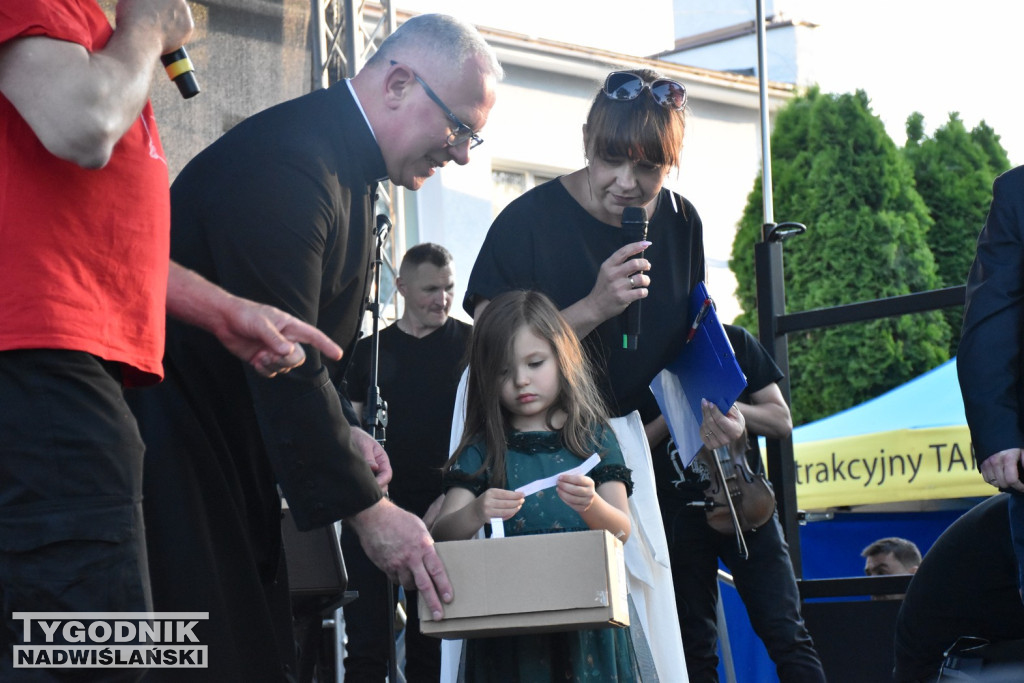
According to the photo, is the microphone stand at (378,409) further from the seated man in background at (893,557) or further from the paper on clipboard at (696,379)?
the seated man in background at (893,557)

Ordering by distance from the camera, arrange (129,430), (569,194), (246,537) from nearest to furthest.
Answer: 1. (129,430)
2. (246,537)
3. (569,194)

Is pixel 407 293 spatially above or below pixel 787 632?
above

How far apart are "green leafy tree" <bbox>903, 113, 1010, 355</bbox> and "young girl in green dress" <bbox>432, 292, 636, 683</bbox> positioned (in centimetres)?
1433

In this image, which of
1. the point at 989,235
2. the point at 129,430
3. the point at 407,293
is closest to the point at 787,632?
the point at 989,235

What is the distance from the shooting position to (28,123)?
1605 millimetres

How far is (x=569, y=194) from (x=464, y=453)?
792 millimetres

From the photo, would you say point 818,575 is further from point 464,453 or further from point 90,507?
point 90,507

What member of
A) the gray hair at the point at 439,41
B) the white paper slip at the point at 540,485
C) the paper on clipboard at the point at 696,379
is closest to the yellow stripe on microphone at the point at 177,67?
the gray hair at the point at 439,41

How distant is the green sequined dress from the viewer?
2.90 metres

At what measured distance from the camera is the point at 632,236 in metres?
3.24

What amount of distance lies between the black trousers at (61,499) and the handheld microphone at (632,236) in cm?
177

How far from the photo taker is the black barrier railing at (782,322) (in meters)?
4.70

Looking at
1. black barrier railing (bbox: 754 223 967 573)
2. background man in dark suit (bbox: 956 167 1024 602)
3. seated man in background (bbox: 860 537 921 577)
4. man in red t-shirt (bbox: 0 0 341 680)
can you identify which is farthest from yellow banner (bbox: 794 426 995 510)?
man in red t-shirt (bbox: 0 0 341 680)

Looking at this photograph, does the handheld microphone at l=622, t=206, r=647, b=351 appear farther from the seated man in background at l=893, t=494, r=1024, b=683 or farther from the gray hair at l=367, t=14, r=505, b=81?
the seated man in background at l=893, t=494, r=1024, b=683
